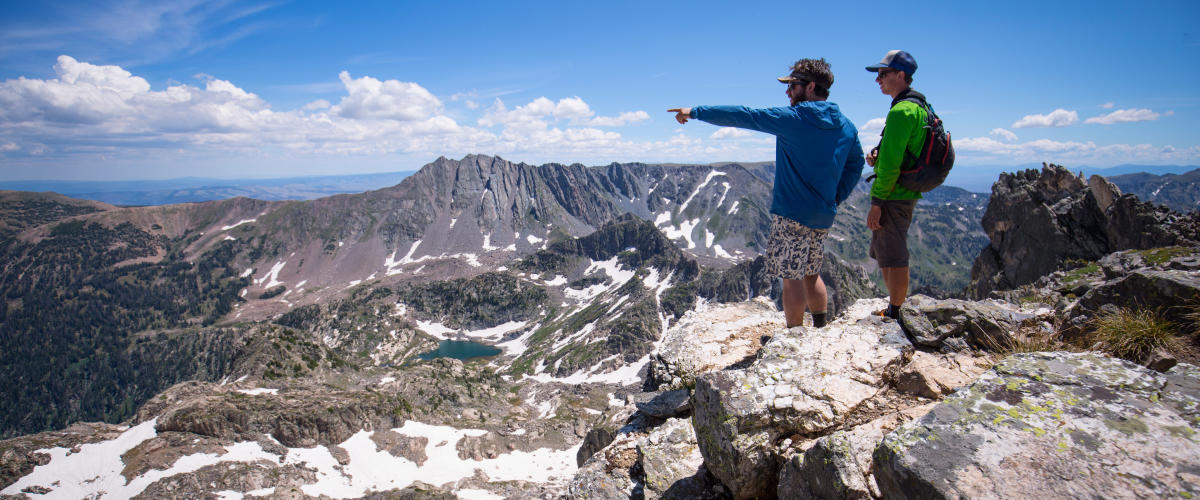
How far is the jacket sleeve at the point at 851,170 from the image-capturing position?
26.5 feet

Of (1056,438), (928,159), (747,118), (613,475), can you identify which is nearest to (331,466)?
(613,475)

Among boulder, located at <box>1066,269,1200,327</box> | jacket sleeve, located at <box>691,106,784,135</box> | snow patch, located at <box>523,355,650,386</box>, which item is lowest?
snow patch, located at <box>523,355,650,386</box>

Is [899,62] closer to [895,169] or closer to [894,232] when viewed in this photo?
[895,169]

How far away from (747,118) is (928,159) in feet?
9.19

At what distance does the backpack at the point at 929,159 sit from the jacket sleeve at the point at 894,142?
0.20m

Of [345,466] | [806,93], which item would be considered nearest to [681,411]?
[806,93]

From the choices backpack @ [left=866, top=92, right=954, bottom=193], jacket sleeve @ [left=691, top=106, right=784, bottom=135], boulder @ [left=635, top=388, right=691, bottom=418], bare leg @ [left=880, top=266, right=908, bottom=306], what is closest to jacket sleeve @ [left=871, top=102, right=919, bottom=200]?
backpack @ [left=866, top=92, right=954, bottom=193]

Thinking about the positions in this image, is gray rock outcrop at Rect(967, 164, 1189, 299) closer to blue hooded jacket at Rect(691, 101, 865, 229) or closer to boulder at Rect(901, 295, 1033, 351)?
boulder at Rect(901, 295, 1033, 351)

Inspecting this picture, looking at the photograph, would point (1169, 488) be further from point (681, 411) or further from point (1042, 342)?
point (681, 411)

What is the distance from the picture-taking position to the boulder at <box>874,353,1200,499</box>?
11.0 feet

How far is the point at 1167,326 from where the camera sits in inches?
216

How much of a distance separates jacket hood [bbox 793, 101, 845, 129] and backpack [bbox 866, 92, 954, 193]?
1165 millimetres

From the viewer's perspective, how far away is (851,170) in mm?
8289

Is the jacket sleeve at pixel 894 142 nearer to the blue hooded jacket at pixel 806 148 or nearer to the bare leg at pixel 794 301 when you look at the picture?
the blue hooded jacket at pixel 806 148
